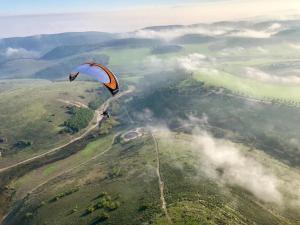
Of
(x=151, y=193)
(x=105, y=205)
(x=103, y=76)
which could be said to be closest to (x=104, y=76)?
(x=103, y=76)

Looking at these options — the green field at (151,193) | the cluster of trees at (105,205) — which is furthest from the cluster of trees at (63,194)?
the cluster of trees at (105,205)

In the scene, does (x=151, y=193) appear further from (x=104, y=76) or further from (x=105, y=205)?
(x=104, y=76)

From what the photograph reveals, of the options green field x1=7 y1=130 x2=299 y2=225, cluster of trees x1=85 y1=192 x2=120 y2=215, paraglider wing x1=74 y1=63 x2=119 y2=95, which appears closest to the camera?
paraglider wing x1=74 y1=63 x2=119 y2=95

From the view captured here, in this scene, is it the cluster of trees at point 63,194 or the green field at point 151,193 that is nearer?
the green field at point 151,193

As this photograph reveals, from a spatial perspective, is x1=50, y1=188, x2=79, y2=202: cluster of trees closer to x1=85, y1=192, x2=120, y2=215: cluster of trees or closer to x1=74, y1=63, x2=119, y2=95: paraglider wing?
x1=85, y1=192, x2=120, y2=215: cluster of trees

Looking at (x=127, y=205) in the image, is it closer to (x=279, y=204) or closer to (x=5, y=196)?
(x=279, y=204)

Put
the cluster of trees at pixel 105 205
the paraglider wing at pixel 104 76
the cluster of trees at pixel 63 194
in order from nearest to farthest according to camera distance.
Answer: the paraglider wing at pixel 104 76, the cluster of trees at pixel 105 205, the cluster of trees at pixel 63 194

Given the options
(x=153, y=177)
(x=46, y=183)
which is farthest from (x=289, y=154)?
(x=46, y=183)

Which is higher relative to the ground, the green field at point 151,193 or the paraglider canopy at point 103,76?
the paraglider canopy at point 103,76

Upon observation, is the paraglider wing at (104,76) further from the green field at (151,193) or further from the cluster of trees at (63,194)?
the cluster of trees at (63,194)

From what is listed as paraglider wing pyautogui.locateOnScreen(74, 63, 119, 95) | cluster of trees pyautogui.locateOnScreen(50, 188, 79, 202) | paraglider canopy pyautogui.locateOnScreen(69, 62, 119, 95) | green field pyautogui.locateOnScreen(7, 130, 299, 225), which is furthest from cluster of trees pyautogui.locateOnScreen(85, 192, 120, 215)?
paraglider wing pyautogui.locateOnScreen(74, 63, 119, 95)

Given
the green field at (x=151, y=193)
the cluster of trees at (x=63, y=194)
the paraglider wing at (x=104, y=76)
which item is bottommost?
the cluster of trees at (x=63, y=194)
